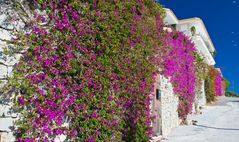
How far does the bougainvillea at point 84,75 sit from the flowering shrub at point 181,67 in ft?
8.88

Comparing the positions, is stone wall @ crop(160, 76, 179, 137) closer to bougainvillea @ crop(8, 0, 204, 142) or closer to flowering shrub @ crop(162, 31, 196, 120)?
flowering shrub @ crop(162, 31, 196, 120)

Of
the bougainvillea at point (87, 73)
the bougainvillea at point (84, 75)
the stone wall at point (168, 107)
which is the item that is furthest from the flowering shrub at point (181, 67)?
the bougainvillea at point (84, 75)

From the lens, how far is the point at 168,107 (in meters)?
8.77

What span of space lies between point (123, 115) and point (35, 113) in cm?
248

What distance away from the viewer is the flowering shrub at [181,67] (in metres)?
8.75

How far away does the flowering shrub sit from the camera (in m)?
8.75

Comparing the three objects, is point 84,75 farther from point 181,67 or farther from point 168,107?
point 181,67

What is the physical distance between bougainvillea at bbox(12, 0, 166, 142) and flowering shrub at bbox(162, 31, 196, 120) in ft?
8.88

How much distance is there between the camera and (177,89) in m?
9.98

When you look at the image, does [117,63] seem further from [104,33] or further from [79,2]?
[79,2]

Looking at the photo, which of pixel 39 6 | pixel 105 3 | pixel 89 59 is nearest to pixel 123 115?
pixel 89 59

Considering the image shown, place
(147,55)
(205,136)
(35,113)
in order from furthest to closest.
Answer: (205,136)
(147,55)
(35,113)

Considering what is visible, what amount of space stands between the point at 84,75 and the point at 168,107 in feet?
17.6

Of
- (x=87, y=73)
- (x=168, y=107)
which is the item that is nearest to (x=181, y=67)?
(x=168, y=107)
